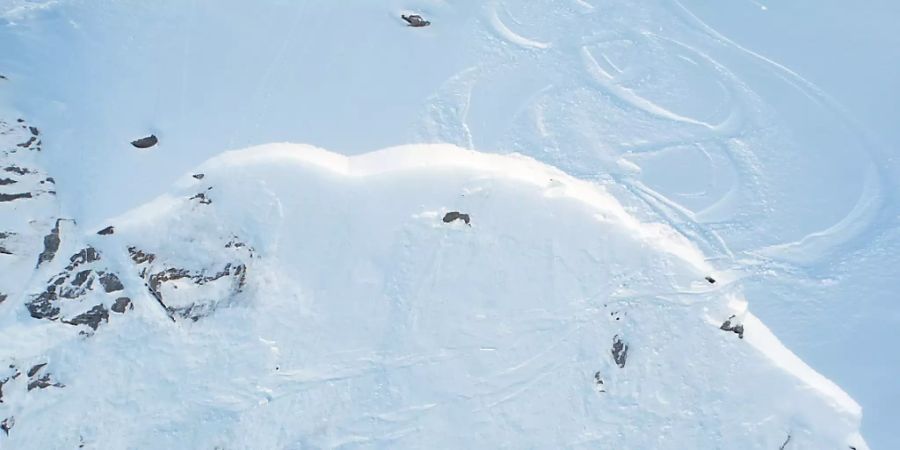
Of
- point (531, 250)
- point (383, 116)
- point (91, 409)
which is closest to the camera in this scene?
point (91, 409)

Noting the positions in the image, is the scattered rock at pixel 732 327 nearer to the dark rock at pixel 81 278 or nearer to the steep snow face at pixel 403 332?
the steep snow face at pixel 403 332

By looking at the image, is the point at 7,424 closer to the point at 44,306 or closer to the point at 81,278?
the point at 44,306

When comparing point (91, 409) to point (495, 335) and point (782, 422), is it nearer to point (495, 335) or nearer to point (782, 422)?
point (495, 335)

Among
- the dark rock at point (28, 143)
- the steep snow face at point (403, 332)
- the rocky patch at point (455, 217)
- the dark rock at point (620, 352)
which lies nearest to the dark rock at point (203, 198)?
the steep snow face at point (403, 332)

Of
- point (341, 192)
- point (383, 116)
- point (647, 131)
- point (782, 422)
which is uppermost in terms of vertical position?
point (647, 131)

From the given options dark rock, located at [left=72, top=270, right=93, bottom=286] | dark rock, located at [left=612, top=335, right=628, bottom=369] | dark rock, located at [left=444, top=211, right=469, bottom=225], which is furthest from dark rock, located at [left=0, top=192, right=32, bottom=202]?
dark rock, located at [left=612, top=335, right=628, bottom=369]

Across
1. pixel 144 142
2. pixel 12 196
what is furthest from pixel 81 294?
pixel 144 142

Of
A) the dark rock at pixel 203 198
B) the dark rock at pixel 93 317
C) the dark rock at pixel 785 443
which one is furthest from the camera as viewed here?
the dark rock at pixel 203 198

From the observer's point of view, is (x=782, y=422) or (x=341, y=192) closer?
(x=782, y=422)

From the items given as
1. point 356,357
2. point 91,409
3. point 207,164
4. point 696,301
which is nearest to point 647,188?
point 696,301
